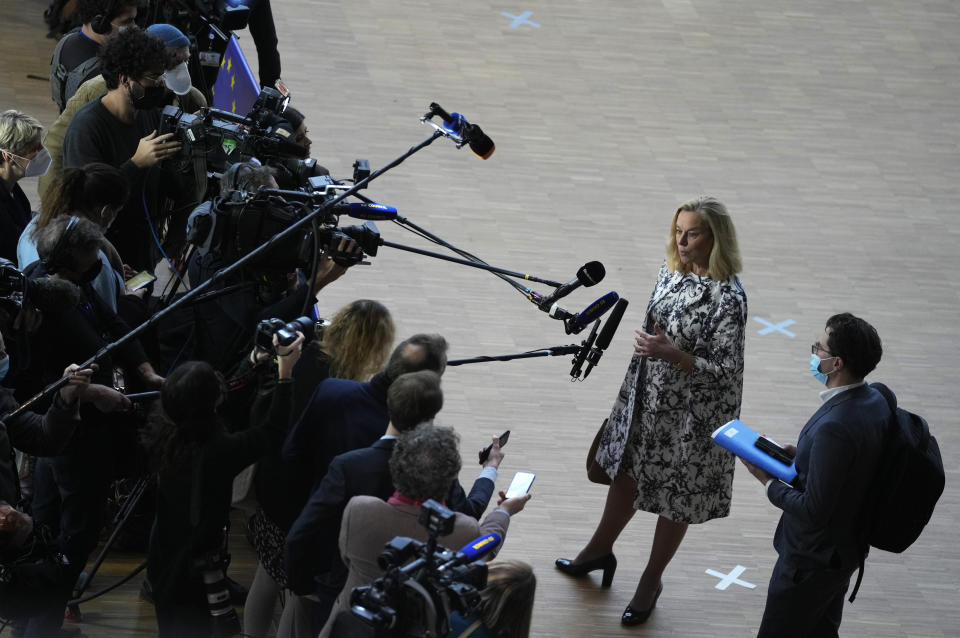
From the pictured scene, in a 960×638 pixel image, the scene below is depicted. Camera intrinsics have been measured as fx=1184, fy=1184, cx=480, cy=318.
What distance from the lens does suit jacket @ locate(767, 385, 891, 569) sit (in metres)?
3.86

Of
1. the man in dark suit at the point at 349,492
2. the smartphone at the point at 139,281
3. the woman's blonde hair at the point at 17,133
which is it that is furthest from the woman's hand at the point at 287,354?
the woman's blonde hair at the point at 17,133

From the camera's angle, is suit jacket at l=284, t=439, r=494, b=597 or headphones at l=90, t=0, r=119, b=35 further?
headphones at l=90, t=0, r=119, b=35

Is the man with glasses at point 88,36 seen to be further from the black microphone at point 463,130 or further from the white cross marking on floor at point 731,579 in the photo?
the white cross marking on floor at point 731,579

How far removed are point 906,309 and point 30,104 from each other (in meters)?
6.01

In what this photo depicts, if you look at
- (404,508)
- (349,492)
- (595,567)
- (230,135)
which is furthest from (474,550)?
(230,135)

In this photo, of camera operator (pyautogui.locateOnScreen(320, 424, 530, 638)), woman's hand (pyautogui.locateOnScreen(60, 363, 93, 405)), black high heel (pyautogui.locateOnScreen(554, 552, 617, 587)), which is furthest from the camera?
black high heel (pyautogui.locateOnScreen(554, 552, 617, 587))

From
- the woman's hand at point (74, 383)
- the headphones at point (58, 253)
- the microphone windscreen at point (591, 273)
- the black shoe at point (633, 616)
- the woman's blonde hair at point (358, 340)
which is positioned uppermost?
the headphones at point (58, 253)

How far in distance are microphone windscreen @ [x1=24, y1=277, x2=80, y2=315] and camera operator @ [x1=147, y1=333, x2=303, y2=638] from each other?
1.79 feet

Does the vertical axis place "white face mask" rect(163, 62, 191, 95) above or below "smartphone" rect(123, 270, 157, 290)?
above

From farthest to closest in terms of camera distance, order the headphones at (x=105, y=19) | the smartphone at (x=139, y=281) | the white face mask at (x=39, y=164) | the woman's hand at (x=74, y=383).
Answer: the headphones at (x=105, y=19) → the white face mask at (x=39, y=164) → the smartphone at (x=139, y=281) → the woman's hand at (x=74, y=383)

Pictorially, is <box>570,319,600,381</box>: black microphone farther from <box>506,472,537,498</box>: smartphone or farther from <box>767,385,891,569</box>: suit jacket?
<box>767,385,891,569</box>: suit jacket

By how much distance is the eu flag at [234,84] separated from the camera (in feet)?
22.6

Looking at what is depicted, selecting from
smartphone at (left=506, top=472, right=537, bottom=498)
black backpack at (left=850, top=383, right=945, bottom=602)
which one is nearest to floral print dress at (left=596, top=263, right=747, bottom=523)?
black backpack at (left=850, top=383, right=945, bottom=602)

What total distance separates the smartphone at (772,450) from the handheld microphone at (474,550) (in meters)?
1.36
